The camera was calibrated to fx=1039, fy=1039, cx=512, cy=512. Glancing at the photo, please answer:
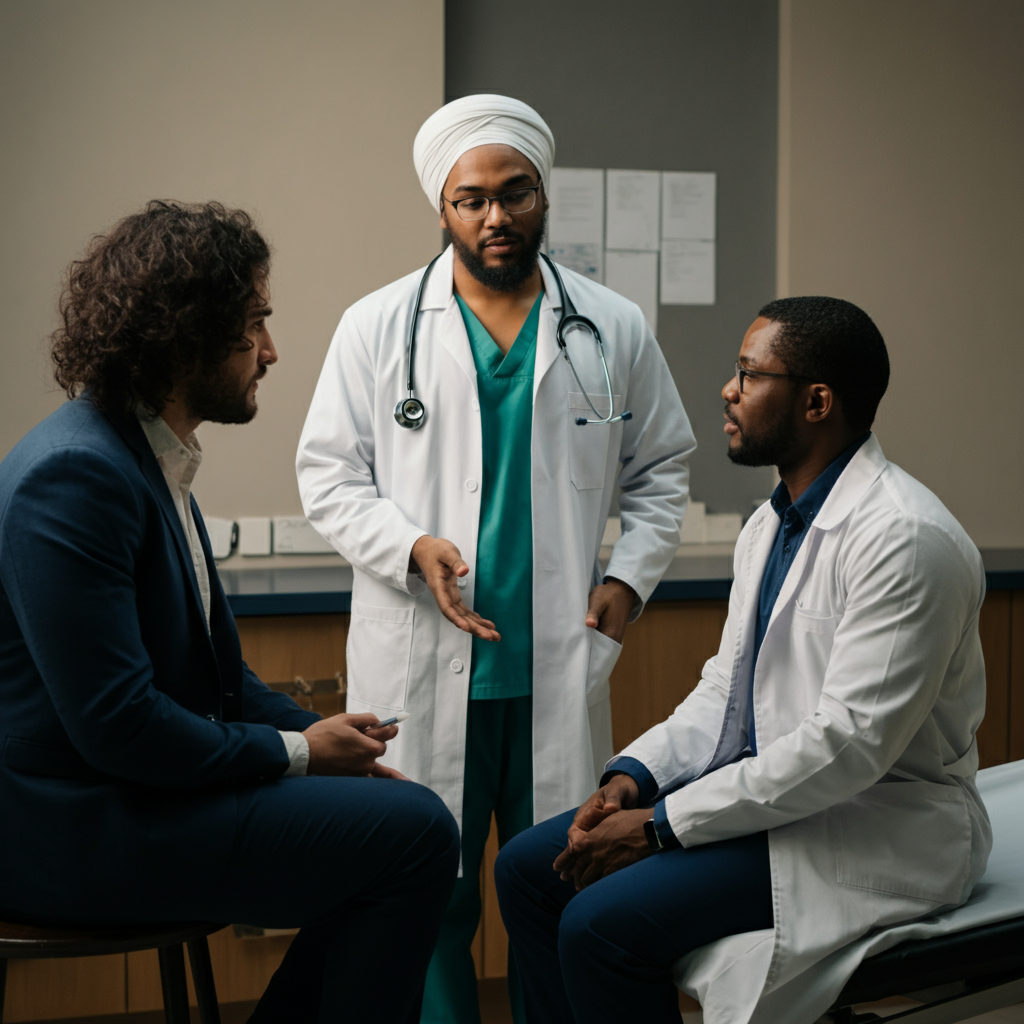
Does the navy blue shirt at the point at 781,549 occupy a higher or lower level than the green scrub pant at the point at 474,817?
higher

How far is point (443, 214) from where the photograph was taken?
1867 mm

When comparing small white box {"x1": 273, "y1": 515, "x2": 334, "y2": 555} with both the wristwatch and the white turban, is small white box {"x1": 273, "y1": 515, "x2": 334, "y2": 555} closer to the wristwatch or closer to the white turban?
the white turban

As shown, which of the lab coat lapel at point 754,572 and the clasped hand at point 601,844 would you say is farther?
the lab coat lapel at point 754,572

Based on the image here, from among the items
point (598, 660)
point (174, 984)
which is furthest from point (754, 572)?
point (174, 984)

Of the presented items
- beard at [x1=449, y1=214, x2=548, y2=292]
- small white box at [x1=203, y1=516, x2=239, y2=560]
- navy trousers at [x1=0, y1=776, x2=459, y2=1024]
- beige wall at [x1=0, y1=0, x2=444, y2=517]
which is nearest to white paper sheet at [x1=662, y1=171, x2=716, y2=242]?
beige wall at [x1=0, y1=0, x2=444, y2=517]

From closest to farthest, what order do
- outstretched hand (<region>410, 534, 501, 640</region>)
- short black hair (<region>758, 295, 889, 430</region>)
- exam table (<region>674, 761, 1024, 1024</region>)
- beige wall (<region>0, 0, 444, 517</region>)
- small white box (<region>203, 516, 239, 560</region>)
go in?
exam table (<region>674, 761, 1024, 1024</region>) → short black hair (<region>758, 295, 889, 430</region>) → outstretched hand (<region>410, 534, 501, 640</region>) → beige wall (<region>0, 0, 444, 517</region>) → small white box (<region>203, 516, 239, 560</region>)

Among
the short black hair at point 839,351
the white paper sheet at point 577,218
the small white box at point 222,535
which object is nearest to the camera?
the short black hair at point 839,351

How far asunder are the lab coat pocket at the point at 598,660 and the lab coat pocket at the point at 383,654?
311 mm

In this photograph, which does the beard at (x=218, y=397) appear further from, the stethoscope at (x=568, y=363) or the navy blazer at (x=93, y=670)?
the stethoscope at (x=568, y=363)

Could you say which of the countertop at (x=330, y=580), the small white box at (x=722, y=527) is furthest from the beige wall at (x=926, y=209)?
the small white box at (x=722, y=527)

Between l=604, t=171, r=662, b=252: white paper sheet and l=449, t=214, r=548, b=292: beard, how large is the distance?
1.29m

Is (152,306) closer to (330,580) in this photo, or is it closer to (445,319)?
(445,319)

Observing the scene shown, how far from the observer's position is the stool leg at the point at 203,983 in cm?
137

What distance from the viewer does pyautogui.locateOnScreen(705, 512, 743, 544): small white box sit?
312cm
